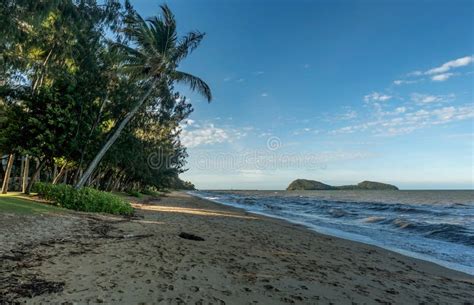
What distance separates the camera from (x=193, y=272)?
6164mm

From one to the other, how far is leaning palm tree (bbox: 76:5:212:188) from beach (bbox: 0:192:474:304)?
809 centimetres

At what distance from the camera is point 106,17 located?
40.1 feet

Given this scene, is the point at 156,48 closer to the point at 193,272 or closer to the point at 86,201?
the point at 86,201

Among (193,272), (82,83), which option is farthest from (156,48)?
(193,272)

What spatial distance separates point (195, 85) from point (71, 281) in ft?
49.7

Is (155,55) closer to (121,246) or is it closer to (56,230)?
(56,230)

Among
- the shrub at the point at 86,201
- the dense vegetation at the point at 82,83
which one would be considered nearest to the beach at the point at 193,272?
the shrub at the point at 86,201

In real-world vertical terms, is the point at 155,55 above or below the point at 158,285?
above

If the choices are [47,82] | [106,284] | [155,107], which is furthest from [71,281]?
[155,107]

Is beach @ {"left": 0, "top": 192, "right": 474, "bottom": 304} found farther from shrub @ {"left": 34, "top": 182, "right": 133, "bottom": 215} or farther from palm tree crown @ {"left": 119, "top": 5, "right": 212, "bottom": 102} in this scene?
palm tree crown @ {"left": 119, "top": 5, "right": 212, "bottom": 102}

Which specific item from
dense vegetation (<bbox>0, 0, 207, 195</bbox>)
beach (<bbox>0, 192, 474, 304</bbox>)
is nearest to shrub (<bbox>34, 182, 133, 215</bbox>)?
dense vegetation (<bbox>0, 0, 207, 195</bbox>)

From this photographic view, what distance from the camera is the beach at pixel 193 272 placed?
16.0 ft

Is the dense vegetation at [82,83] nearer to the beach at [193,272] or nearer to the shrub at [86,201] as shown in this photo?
A: the shrub at [86,201]

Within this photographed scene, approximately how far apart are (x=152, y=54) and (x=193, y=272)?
14204 mm
